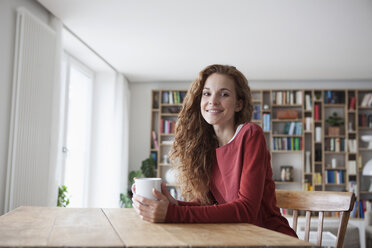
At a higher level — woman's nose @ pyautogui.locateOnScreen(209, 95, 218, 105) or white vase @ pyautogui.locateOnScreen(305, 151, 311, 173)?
woman's nose @ pyautogui.locateOnScreen(209, 95, 218, 105)

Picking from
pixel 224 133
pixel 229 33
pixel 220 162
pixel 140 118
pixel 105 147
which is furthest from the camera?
pixel 140 118

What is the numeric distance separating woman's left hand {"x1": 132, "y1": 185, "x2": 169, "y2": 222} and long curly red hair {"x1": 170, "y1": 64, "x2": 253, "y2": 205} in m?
0.44

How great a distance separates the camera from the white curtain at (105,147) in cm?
587

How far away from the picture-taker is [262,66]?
18.6 feet

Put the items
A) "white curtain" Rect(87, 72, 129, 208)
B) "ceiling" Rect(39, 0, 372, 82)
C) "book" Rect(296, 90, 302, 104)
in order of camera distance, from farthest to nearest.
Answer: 1. "book" Rect(296, 90, 302, 104)
2. "white curtain" Rect(87, 72, 129, 208)
3. "ceiling" Rect(39, 0, 372, 82)

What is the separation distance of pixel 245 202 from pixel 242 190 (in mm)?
45

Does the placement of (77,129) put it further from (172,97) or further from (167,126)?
(172,97)

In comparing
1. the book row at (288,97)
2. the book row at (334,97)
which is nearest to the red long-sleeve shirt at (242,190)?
the book row at (288,97)

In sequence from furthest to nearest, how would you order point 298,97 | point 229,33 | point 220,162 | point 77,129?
point 298,97, point 77,129, point 229,33, point 220,162

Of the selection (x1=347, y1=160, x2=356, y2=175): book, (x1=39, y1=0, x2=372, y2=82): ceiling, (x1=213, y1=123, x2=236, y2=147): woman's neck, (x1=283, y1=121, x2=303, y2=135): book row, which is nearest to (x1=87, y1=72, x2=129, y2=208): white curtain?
(x1=39, y1=0, x2=372, y2=82): ceiling

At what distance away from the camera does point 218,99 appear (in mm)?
1426

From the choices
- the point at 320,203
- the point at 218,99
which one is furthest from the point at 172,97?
the point at 320,203

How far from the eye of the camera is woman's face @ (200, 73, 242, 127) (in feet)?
4.67

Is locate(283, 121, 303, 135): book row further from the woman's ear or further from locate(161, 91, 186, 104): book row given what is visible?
the woman's ear
